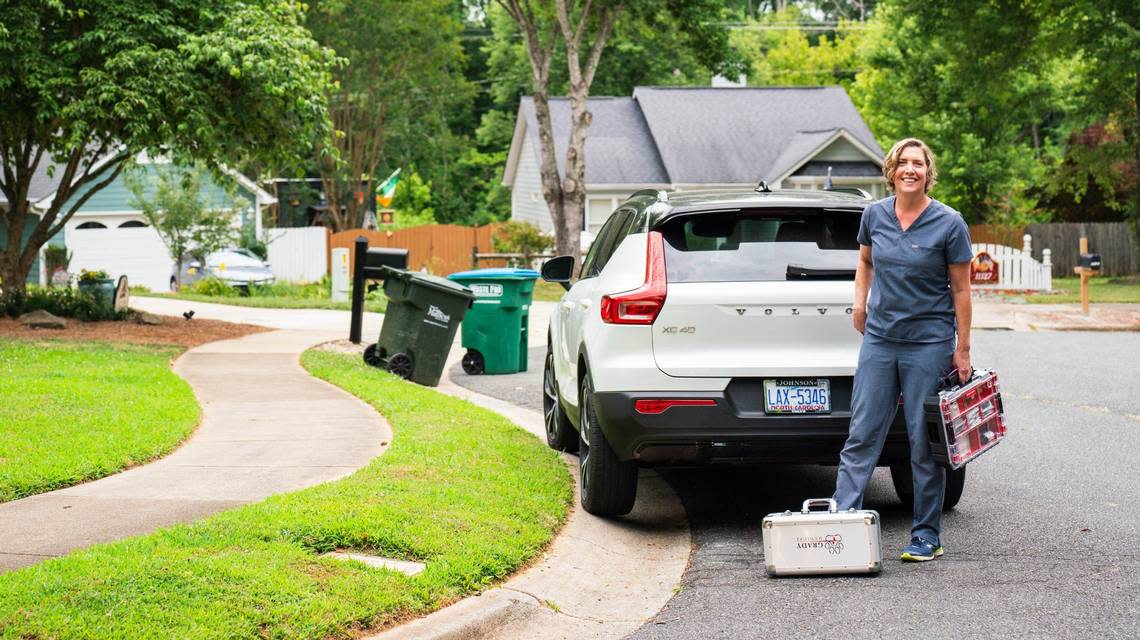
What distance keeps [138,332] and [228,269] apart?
666 inches

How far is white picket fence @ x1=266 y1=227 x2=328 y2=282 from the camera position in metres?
38.3

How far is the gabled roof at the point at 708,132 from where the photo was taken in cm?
4231

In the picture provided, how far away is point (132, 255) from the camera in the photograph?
39781mm

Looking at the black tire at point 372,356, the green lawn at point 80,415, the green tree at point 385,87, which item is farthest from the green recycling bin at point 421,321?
the green tree at point 385,87

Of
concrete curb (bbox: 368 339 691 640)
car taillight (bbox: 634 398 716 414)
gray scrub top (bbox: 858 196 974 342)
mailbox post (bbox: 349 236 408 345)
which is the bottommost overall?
concrete curb (bbox: 368 339 691 640)

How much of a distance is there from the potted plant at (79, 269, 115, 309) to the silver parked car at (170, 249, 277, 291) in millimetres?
12106

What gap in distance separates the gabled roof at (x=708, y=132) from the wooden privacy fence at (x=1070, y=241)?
14.1 ft

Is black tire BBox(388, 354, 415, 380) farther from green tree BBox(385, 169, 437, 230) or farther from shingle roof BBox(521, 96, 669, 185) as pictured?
green tree BBox(385, 169, 437, 230)

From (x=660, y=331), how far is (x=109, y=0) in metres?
13.2

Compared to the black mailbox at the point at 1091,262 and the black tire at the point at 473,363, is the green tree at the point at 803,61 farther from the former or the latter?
the black tire at the point at 473,363

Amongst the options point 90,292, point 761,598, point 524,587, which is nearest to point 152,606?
point 524,587

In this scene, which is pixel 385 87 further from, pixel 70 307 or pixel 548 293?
pixel 70 307

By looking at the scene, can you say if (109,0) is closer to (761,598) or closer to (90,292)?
(90,292)

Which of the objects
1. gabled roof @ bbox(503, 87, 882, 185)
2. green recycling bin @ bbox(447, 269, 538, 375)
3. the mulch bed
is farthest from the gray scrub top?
gabled roof @ bbox(503, 87, 882, 185)
